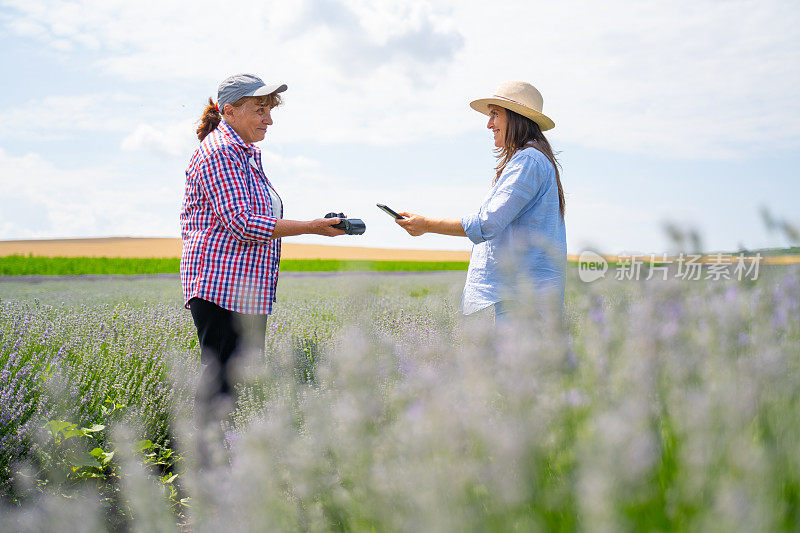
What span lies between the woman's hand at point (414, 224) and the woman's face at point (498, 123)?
0.47m

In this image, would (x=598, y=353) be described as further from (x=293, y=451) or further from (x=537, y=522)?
(x=293, y=451)

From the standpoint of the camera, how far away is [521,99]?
2.62 metres

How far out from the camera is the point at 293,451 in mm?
1521

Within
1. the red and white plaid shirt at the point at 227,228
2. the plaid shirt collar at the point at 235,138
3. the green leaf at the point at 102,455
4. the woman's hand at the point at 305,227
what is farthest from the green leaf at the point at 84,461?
the plaid shirt collar at the point at 235,138

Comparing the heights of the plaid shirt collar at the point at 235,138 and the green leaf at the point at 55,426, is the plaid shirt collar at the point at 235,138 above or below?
above

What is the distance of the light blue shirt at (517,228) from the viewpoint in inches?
95.5

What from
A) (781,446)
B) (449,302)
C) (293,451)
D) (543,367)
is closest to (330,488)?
(293,451)

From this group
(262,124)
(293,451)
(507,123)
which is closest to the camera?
(293,451)

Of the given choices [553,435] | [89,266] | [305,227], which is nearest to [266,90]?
[305,227]

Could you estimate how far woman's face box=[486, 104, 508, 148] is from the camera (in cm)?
267

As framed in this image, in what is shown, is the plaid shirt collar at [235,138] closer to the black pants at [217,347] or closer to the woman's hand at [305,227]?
the woman's hand at [305,227]

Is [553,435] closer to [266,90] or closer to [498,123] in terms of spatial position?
[498,123]

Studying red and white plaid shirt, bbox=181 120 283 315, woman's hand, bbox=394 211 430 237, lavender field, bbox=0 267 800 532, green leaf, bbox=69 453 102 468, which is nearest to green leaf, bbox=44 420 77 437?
green leaf, bbox=69 453 102 468

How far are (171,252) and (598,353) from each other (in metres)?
25.1
